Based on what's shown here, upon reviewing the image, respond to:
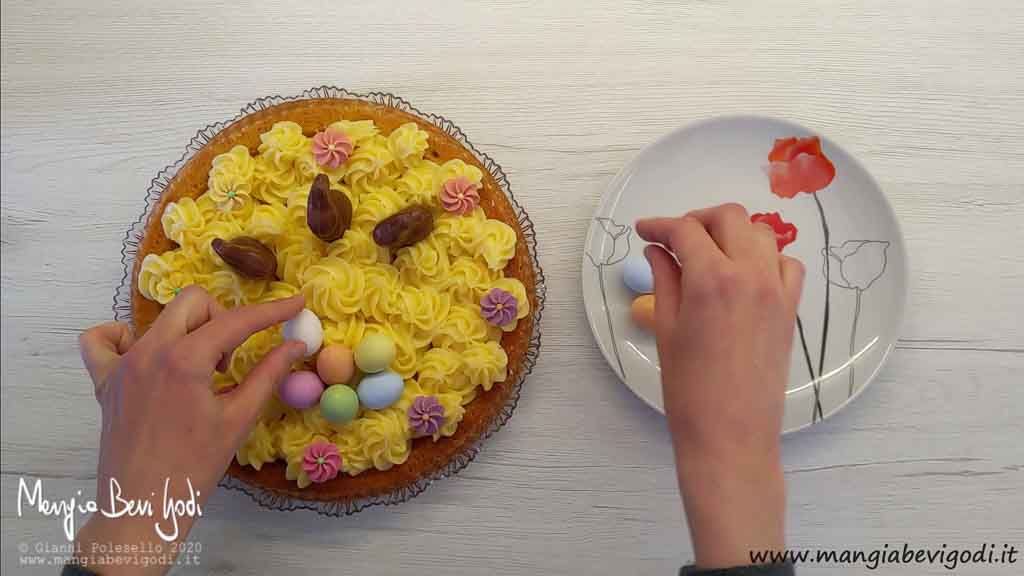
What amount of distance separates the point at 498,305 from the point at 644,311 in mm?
236

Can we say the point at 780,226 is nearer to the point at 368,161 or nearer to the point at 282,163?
the point at 368,161

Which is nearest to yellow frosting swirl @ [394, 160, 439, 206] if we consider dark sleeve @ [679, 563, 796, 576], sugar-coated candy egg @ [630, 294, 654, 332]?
sugar-coated candy egg @ [630, 294, 654, 332]

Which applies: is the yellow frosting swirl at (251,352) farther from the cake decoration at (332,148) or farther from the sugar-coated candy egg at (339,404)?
Result: the cake decoration at (332,148)

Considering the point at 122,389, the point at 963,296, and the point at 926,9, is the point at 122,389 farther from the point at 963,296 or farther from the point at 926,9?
the point at 926,9

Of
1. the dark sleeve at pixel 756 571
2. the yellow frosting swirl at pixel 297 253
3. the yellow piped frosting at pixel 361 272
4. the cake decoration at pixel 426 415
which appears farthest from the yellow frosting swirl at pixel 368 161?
the dark sleeve at pixel 756 571

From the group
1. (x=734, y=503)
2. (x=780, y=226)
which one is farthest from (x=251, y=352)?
(x=780, y=226)

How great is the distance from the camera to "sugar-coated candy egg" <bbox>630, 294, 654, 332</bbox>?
1.13m

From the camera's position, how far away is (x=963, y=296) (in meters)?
1.22

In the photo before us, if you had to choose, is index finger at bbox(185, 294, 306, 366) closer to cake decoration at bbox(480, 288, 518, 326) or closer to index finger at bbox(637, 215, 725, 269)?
cake decoration at bbox(480, 288, 518, 326)

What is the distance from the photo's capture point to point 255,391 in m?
0.89

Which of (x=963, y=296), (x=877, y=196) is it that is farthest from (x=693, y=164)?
(x=963, y=296)

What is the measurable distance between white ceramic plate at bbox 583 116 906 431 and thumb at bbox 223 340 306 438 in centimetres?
47

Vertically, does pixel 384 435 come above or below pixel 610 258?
below

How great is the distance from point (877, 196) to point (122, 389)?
1.09 m
